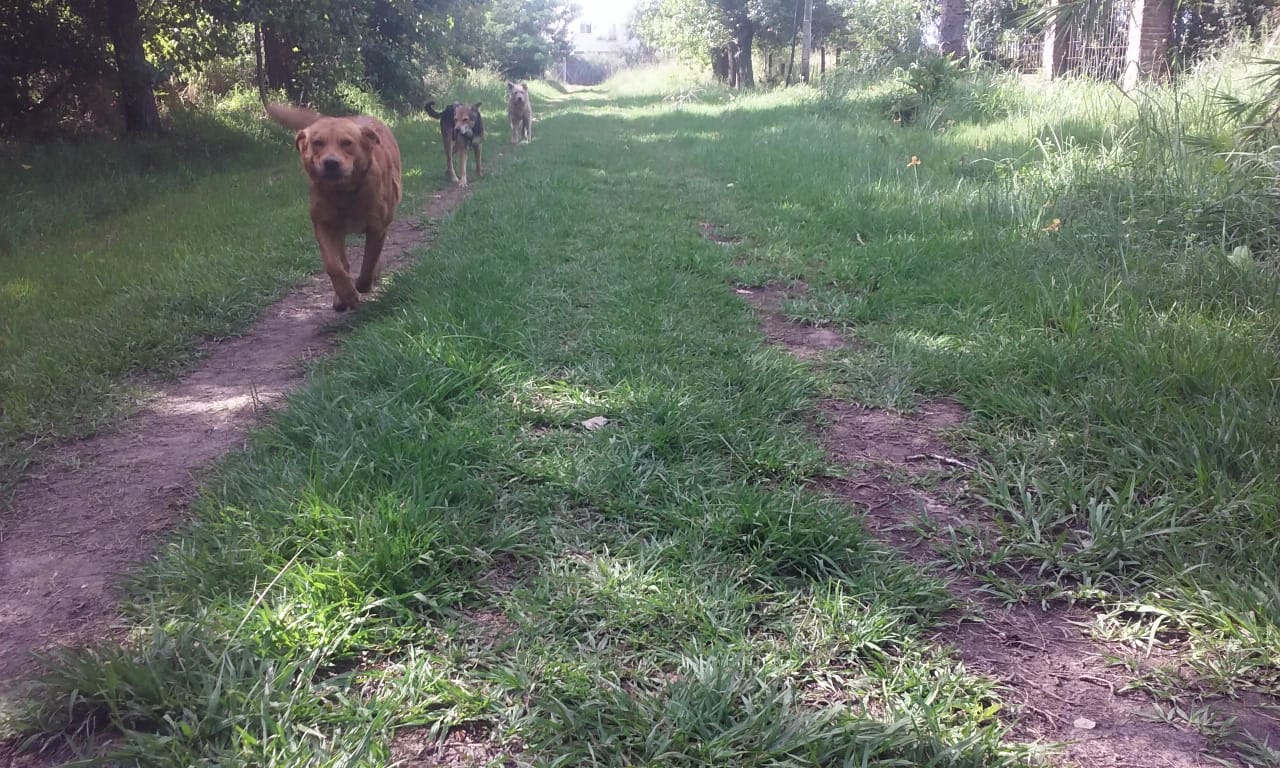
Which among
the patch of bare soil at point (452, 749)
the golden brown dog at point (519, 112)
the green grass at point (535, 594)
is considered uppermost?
the golden brown dog at point (519, 112)

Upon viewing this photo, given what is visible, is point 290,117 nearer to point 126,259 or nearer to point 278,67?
point 126,259

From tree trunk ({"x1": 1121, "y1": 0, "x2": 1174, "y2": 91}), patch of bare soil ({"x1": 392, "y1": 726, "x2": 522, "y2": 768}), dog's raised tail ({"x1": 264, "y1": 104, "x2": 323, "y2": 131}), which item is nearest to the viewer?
patch of bare soil ({"x1": 392, "y1": 726, "x2": 522, "y2": 768})

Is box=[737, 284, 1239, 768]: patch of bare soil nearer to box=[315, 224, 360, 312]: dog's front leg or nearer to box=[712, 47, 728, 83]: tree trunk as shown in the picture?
box=[315, 224, 360, 312]: dog's front leg

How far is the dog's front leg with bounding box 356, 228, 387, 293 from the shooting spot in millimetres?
4750

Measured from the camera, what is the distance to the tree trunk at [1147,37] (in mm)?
8898

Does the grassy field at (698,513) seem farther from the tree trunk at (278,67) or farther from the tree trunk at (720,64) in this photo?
the tree trunk at (720,64)

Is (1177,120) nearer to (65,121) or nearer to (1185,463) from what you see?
(1185,463)

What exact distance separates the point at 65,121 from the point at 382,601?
11.3m

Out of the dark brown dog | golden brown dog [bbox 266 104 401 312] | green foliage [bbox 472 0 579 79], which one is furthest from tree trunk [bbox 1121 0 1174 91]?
green foliage [bbox 472 0 579 79]

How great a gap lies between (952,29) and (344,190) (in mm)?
13665

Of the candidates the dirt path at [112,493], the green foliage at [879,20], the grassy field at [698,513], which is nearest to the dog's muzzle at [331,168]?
the grassy field at [698,513]

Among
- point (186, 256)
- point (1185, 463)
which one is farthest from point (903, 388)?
point (186, 256)

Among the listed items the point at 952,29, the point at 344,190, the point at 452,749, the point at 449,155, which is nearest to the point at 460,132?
the point at 449,155

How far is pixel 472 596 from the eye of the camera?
6.61ft
